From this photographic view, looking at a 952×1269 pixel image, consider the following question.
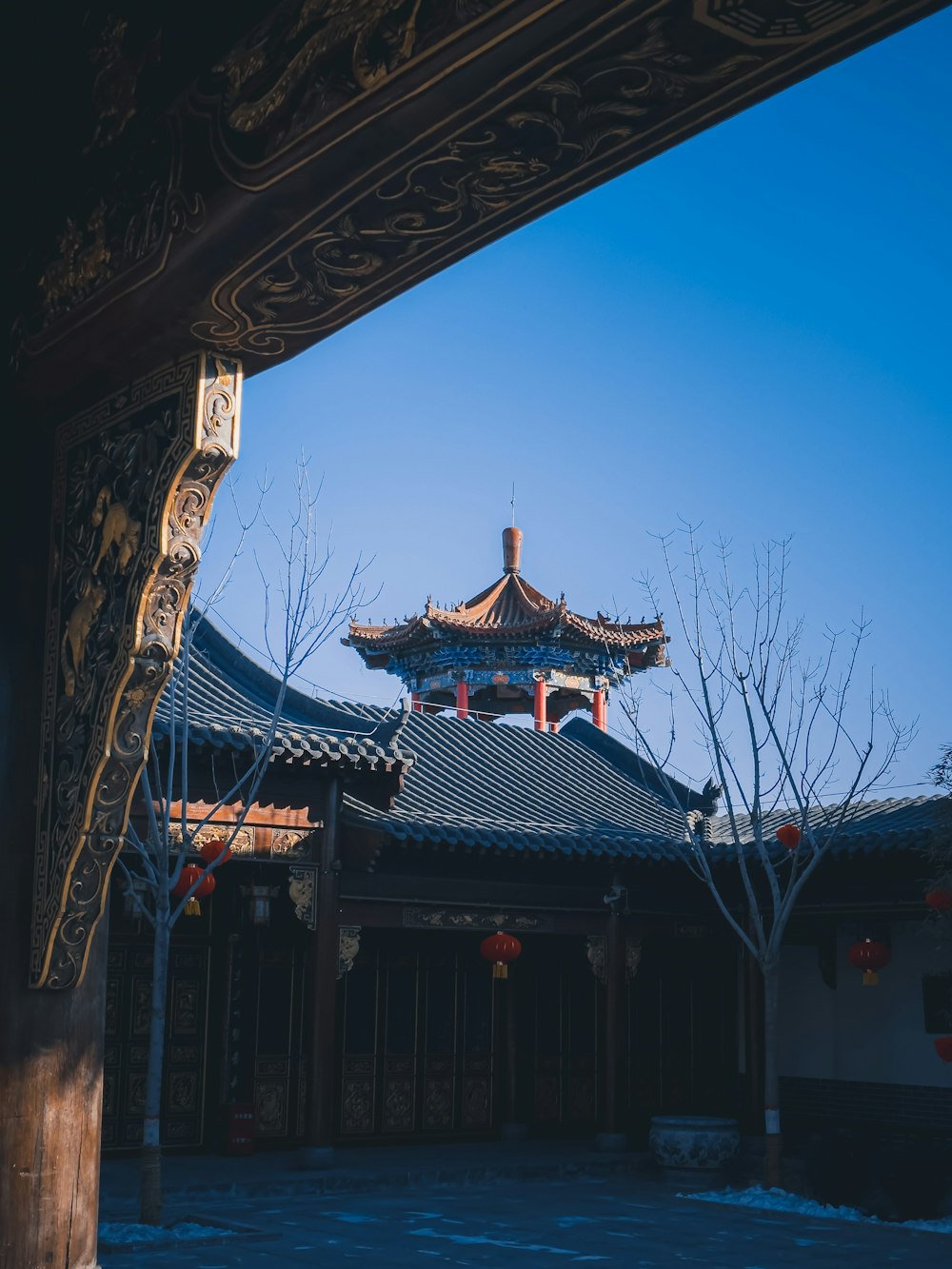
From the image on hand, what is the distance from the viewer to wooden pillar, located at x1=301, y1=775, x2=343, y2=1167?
11086 millimetres

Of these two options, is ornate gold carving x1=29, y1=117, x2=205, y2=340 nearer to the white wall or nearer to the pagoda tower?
the white wall

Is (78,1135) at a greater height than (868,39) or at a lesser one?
lesser

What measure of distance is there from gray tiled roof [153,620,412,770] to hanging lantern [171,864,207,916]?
3.04 feet

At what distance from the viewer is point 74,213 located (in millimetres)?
3123

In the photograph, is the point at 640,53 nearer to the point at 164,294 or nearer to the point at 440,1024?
→ the point at 164,294

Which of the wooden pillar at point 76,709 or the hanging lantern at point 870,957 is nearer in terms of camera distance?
the wooden pillar at point 76,709

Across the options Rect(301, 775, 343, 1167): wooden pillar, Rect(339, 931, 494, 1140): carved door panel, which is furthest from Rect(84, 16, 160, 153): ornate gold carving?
Rect(339, 931, 494, 1140): carved door panel

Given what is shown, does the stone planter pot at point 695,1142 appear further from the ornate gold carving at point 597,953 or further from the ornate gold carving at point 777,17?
the ornate gold carving at point 777,17

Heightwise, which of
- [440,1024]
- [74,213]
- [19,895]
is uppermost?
[74,213]

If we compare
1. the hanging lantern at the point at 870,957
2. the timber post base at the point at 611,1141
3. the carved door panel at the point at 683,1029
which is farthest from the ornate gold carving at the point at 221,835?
the hanging lantern at the point at 870,957

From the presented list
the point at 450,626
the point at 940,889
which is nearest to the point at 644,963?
the point at 940,889

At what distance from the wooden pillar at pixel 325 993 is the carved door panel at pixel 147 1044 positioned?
4.29 feet

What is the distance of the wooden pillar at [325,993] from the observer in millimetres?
11086

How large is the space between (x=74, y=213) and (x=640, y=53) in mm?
1594
